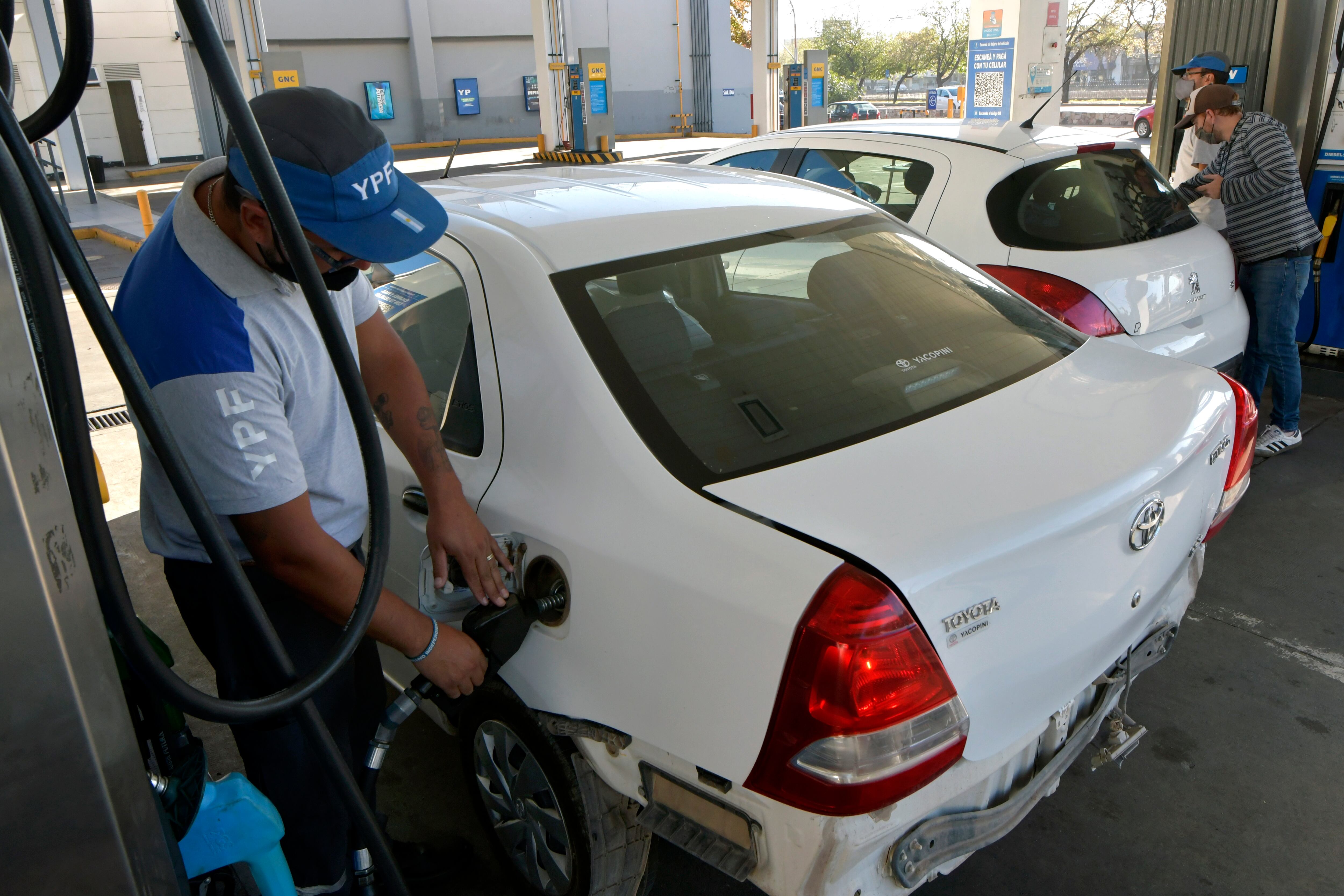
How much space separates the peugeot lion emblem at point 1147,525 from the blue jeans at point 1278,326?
11.3ft

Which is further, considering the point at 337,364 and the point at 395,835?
the point at 395,835

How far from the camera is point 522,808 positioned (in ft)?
6.87

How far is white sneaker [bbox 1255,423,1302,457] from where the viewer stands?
4.64 m

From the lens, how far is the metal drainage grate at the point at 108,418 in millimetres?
5820

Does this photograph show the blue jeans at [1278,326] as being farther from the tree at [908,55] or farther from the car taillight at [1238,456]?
the tree at [908,55]

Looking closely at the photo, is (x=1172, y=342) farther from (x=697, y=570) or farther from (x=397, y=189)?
(x=397, y=189)

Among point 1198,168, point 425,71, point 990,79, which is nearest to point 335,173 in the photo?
point 1198,168

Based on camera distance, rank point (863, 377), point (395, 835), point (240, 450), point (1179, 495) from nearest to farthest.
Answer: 1. point (240, 450)
2. point (1179, 495)
3. point (863, 377)
4. point (395, 835)

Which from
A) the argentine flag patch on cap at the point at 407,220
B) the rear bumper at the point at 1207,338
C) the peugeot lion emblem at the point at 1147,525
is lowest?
the rear bumper at the point at 1207,338

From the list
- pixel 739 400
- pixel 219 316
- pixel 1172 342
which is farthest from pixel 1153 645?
pixel 1172 342

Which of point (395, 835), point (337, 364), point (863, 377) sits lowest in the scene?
point (395, 835)

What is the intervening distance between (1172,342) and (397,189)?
10.9ft

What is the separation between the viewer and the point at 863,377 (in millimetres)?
2012

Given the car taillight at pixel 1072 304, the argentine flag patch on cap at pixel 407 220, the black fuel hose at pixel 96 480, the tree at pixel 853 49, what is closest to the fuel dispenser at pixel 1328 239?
the car taillight at pixel 1072 304
